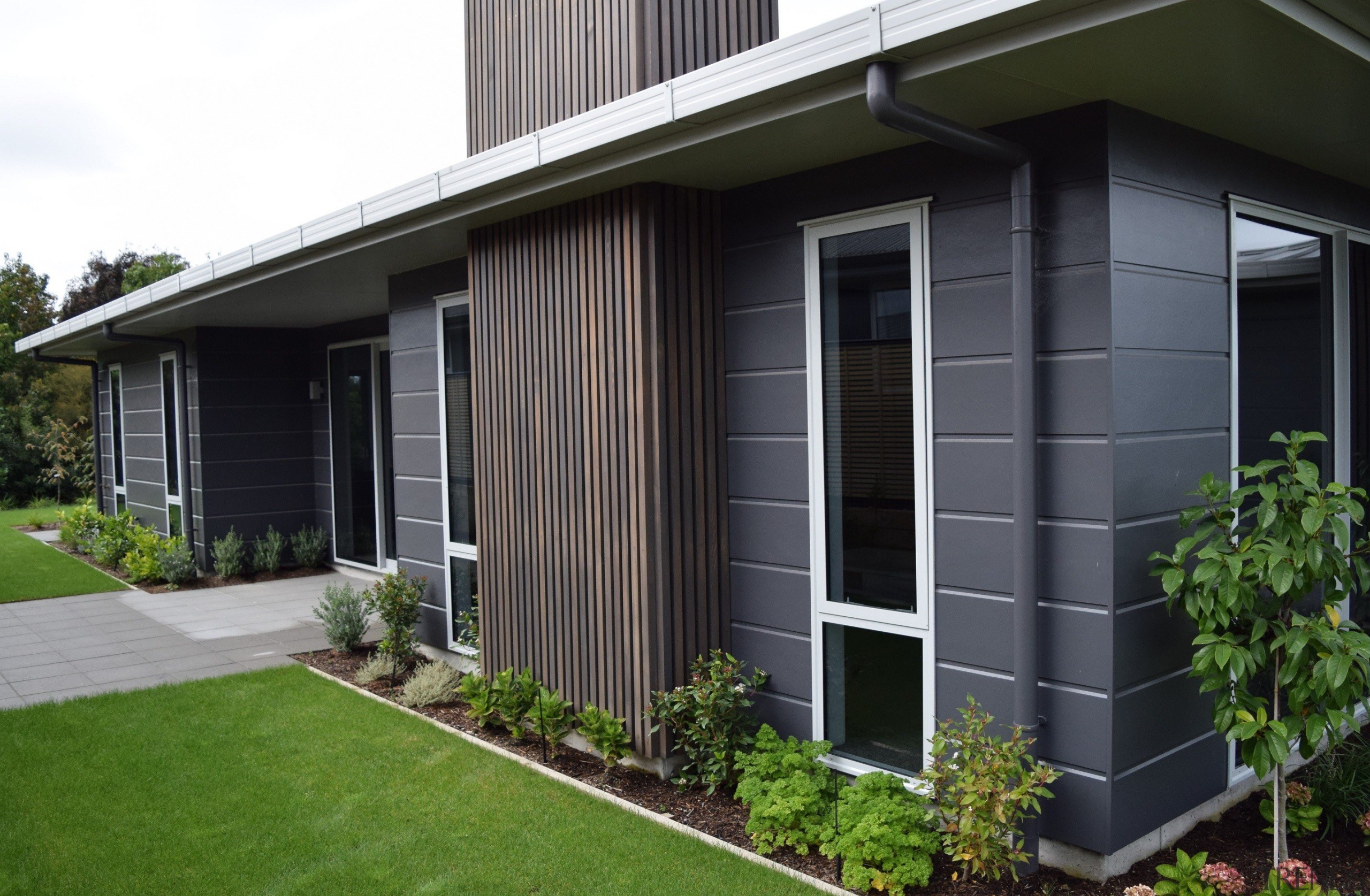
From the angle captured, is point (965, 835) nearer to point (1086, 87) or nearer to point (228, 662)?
point (1086, 87)

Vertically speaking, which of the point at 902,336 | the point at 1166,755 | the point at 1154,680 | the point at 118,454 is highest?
the point at 902,336

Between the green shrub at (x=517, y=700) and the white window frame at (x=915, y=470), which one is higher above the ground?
the white window frame at (x=915, y=470)

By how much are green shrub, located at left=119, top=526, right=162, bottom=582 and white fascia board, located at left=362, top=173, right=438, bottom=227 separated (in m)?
6.30

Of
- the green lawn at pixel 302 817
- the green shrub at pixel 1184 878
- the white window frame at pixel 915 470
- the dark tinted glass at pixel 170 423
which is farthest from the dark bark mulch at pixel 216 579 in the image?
the green shrub at pixel 1184 878

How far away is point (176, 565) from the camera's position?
9586mm

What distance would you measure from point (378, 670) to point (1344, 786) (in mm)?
5062

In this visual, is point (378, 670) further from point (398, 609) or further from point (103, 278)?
point (103, 278)

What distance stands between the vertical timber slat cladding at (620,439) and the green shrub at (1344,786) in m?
2.39

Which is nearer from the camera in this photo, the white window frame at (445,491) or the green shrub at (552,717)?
the green shrub at (552,717)

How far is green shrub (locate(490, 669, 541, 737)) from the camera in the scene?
4750 millimetres

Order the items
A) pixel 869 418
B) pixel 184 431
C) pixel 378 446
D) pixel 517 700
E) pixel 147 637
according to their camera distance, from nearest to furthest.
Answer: pixel 869 418 → pixel 517 700 → pixel 147 637 → pixel 378 446 → pixel 184 431

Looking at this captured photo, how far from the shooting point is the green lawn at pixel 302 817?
3359mm

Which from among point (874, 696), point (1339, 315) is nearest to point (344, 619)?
point (874, 696)

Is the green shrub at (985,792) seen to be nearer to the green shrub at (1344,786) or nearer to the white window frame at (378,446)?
the green shrub at (1344,786)
